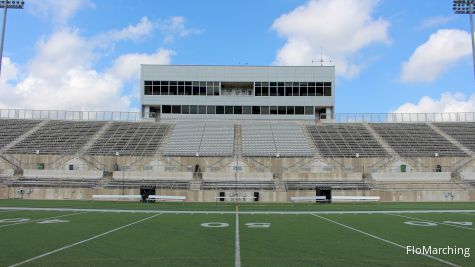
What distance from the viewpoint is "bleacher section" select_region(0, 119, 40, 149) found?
50.8 metres

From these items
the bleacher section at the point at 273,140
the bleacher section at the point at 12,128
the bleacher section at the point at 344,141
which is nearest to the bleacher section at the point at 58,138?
the bleacher section at the point at 12,128

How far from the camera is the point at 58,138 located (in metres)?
51.4

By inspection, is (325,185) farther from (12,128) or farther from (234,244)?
(12,128)

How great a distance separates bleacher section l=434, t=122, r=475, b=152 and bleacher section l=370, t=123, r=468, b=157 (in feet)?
5.39

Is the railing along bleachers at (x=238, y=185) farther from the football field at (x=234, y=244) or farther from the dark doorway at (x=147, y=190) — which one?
the football field at (x=234, y=244)

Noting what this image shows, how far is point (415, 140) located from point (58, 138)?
40.6m

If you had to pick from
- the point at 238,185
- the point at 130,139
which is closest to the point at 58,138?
the point at 130,139

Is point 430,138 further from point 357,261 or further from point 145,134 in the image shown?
point 357,261

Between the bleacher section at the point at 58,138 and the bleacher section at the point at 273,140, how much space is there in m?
18.3

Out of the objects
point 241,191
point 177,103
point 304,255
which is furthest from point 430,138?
point 304,255

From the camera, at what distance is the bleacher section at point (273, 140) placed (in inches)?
1890

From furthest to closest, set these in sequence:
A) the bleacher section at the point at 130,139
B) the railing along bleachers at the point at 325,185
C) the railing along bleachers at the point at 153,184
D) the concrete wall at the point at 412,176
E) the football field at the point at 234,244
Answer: the bleacher section at the point at 130,139 < the concrete wall at the point at 412,176 < the railing along bleachers at the point at 153,184 < the railing along bleachers at the point at 325,185 < the football field at the point at 234,244

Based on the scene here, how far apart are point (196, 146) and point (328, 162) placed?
14.2 m

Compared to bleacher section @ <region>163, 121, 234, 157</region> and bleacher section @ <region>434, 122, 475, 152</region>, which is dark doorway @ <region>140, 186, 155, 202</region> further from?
bleacher section @ <region>434, 122, 475, 152</region>
